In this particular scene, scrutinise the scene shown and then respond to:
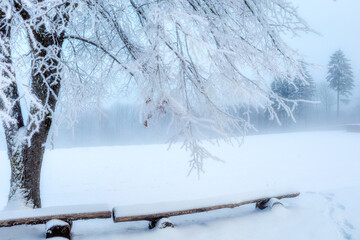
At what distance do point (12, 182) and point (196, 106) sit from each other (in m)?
3.52

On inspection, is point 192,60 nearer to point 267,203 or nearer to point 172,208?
point 172,208

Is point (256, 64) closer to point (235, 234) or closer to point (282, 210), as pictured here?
point (282, 210)

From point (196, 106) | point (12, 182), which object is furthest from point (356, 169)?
point (12, 182)

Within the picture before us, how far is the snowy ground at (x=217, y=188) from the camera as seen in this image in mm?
3846

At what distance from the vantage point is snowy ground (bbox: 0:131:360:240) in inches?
151

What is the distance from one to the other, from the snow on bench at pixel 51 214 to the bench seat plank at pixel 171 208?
23 cm

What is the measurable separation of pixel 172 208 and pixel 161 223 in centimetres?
26

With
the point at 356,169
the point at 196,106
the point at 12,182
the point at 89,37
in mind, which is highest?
the point at 89,37

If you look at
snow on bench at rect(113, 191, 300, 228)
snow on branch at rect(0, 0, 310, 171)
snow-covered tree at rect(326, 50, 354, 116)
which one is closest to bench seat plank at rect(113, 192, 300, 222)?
snow on bench at rect(113, 191, 300, 228)

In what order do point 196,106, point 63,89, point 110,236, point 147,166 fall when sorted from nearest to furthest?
1. point 110,236
2. point 196,106
3. point 63,89
4. point 147,166

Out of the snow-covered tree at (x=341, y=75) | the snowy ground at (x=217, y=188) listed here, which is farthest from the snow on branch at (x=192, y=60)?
the snow-covered tree at (x=341, y=75)

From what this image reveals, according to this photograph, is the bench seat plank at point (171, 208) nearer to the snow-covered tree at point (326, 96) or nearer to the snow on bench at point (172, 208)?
the snow on bench at point (172, 208)

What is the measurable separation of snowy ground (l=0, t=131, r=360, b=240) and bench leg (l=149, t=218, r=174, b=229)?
0.08 metres

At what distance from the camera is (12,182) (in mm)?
4824
